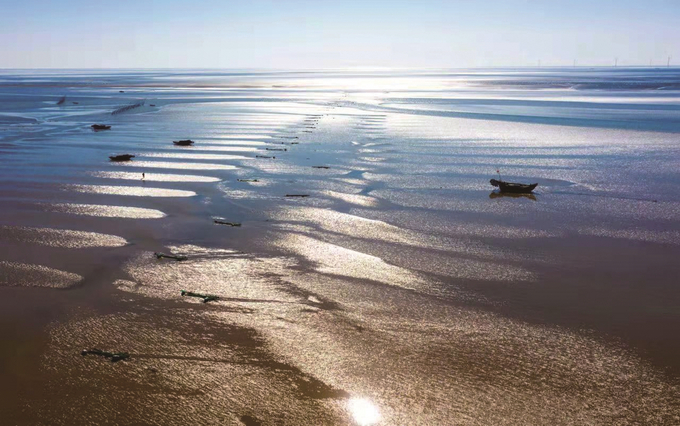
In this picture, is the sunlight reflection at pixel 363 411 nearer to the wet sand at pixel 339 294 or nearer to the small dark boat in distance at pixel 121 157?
the wet sand at pixel 339 294

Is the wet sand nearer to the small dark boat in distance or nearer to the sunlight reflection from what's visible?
the sunlight reflection

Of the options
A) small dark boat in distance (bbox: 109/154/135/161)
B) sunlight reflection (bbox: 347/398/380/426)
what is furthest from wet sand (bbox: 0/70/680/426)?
small dark boat in distance (bbox: 109/154/135/161)

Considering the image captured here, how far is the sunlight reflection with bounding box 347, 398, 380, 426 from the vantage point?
7926mm

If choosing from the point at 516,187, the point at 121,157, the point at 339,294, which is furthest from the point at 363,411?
the point at 121,157

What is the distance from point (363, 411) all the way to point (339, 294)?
4005 mm

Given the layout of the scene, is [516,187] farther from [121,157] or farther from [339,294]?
[121,157]

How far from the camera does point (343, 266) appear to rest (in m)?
13.5

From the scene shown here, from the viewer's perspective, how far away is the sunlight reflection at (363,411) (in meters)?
7.93

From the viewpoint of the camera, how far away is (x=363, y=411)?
812 cm

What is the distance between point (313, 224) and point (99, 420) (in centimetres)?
958

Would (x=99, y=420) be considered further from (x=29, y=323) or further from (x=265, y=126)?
(x=265, y=126)

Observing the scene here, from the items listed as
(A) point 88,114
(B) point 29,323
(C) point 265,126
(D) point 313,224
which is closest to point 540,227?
(D) point 313,224

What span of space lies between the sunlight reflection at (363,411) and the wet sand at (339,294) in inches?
1.0

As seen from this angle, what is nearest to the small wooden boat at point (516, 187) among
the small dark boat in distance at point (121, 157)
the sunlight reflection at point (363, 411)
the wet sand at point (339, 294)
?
the wet sand at point (339, 294)
